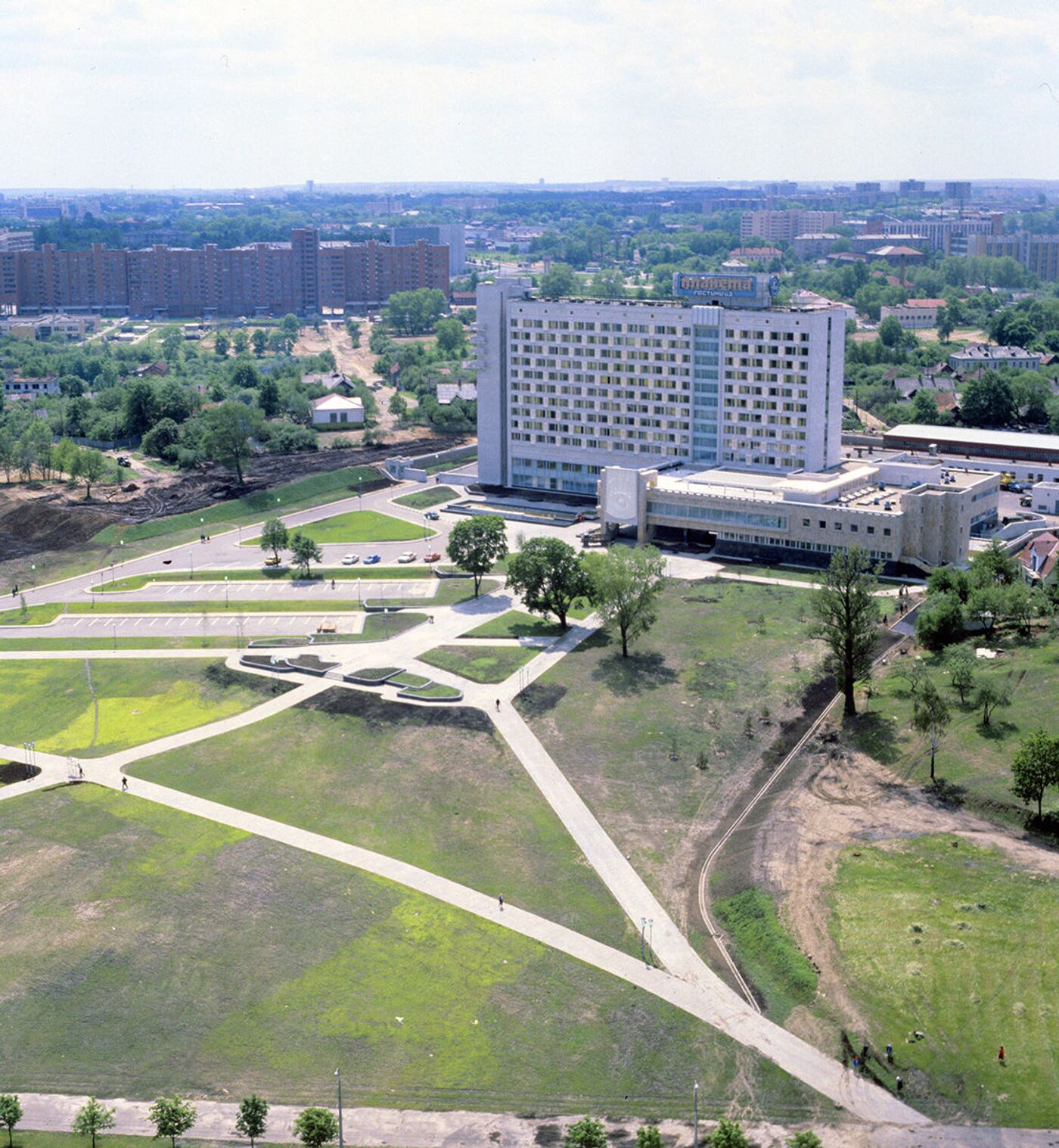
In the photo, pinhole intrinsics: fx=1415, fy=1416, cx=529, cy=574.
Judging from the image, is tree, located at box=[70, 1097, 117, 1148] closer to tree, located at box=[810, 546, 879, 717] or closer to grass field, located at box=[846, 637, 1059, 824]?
grass field, located at box=[846, 637, 1059, 824]

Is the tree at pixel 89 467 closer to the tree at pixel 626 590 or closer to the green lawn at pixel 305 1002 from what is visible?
the tree at pixel 626 590

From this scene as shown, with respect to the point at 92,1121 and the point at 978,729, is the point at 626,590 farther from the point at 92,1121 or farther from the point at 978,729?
the point at 92,1121

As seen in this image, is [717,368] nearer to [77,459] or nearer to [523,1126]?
[77,459]

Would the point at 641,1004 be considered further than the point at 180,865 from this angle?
No

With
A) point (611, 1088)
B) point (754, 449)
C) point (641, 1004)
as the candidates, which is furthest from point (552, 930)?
point (754, 449)

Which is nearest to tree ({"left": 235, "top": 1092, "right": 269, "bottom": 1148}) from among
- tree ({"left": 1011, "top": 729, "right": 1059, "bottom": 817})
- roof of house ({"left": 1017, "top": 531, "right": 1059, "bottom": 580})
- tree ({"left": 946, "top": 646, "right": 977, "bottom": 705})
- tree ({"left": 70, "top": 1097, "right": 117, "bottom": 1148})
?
tree ({"left": 70, "top": 1097, "right": 117, "bottom": 1148})

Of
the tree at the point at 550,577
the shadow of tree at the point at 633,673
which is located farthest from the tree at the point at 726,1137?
the tree at the point at 550,577
